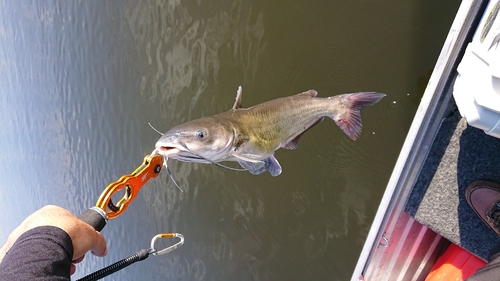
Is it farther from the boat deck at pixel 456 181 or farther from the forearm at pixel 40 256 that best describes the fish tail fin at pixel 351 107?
the forearm at pixel 40 256

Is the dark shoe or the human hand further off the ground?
the dark shoe

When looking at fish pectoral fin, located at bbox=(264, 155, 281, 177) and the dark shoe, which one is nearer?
the dark shoe

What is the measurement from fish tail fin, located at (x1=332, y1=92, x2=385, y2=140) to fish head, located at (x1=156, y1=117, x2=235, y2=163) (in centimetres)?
76

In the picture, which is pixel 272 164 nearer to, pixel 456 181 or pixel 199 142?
pixel 199 142

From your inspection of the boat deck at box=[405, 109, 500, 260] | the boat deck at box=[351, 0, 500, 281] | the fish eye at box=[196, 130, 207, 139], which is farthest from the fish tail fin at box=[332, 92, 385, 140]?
the fish eye at box=[196, 130, 207, 139]

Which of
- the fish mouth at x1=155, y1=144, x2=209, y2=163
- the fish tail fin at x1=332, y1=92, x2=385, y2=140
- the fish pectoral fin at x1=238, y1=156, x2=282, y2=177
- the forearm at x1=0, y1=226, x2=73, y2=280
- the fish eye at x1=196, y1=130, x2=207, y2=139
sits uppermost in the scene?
the fish tail fin at x1=332, y1=92, x2=385, y2=140

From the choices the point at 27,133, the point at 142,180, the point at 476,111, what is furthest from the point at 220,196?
the point at 27,133

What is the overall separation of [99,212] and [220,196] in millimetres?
2930

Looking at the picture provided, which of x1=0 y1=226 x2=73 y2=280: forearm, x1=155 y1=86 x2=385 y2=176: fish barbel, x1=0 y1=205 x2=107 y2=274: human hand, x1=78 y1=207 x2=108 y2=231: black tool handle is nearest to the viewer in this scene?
x1=0 y1=226 x2=73 y2=280: forearm

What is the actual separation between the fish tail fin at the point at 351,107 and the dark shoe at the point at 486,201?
0.79m

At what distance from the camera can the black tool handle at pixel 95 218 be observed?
6.07 feet

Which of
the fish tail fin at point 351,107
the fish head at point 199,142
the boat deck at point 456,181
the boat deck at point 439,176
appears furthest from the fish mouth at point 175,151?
the boat deck at point 456,181

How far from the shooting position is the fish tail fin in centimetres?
246

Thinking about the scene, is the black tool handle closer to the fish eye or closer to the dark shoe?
the fish eye
